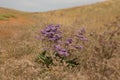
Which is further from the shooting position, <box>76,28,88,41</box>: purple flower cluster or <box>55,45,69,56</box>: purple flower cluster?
<box>76,28,88,41</box>: purple flower cluster

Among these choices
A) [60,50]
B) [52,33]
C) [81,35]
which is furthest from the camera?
[81,35]

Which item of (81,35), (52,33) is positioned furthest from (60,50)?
(81,35)

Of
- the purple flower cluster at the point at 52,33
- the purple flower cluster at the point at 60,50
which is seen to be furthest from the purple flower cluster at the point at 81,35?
the purple flower cluster at the point at 60,50

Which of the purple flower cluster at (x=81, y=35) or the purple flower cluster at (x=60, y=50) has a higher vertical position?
the purple flower cluster at (x=81, y=35)

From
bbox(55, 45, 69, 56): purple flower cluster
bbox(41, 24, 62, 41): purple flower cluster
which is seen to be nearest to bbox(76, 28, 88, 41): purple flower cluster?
bbox(41, 24, 62, 41): purple flower cluster

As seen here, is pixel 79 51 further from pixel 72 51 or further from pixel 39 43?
pixel 39 43

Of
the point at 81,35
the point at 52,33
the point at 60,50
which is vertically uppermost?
the point at 52,33

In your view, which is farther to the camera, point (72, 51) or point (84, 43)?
point (84, 43)

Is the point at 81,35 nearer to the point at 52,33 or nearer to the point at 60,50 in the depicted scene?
the point at 52,33

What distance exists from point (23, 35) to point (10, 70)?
7900mm

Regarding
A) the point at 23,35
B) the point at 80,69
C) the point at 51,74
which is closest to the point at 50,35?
the point at 80,69

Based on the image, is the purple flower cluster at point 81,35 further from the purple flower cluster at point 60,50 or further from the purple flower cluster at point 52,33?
the purple flower cluster at point 60,50

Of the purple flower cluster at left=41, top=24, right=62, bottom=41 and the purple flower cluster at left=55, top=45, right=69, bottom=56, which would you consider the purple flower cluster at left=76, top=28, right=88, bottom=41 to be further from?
the purple flower cluster at left=55, top=45, right=69, bottom=56

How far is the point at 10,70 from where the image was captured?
7.55 metres
